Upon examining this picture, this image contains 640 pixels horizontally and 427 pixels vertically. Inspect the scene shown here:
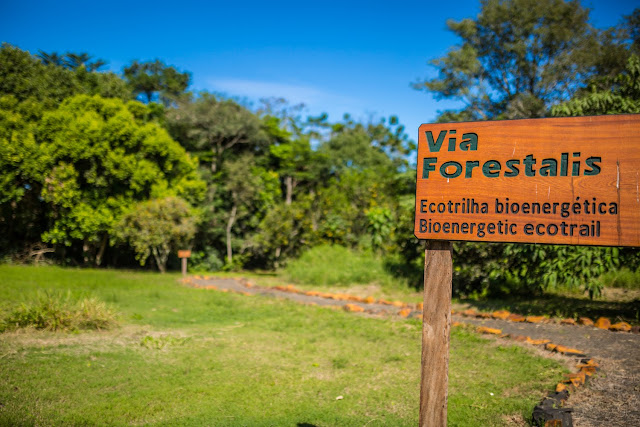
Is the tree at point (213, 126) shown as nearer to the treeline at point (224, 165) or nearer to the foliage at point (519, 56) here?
the treeline at point (224, 165)

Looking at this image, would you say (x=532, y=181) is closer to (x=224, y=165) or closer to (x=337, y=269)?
(x=337, y=269)

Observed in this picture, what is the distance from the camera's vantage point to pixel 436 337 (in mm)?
2773

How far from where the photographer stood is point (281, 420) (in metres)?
4.23

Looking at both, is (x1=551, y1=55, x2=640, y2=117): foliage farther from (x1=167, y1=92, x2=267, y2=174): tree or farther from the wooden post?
(x1=167, y1=92, x2=267, y2=174): tree

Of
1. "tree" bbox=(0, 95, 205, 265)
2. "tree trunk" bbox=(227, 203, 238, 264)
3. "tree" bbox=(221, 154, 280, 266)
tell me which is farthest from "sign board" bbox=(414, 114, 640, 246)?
"tree trunk" bbox=(227, 203, 238, 264)

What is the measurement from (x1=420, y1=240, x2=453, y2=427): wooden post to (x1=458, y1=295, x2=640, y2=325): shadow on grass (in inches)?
256

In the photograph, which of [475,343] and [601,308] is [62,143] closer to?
[475,343]

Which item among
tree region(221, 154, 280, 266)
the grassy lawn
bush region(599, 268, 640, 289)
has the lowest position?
the grassy lawn

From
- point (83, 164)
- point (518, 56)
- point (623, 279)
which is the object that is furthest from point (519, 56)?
point (83, 164)

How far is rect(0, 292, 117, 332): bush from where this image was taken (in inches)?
269

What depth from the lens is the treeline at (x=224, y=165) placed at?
55.2ft

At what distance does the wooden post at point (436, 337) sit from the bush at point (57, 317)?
6.05 metres

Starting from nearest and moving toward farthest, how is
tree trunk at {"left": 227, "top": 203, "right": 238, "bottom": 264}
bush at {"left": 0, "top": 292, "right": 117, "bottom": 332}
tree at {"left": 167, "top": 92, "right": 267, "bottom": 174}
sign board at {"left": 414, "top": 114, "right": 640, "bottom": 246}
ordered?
1. sign board at {"left": 414, "top": 114, "right": 640, "bottom": 246}
2. bush at {"left": 0, "top": 292, "right": 117, "bottom": 332}
3. tree at {"left": 167, "top": 92, "right": 267, "bottom": 174}
4. tree trunk at {"left": 227, "top": 203, "right": 238, "bottom": 264}

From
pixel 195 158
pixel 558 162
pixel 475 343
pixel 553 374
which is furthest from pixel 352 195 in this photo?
pixel 558 162
